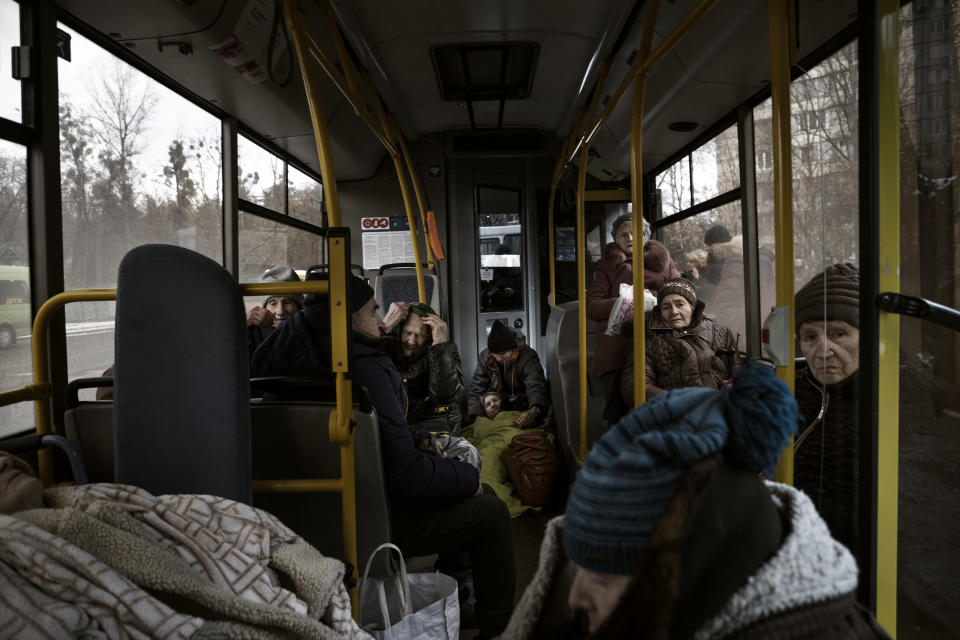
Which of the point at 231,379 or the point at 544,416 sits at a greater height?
the point at 231,379

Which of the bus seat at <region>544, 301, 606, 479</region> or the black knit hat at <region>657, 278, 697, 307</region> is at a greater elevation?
the black knit hat at <region>657, 278, 697, 307</region>

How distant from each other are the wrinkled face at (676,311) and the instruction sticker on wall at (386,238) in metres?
3.36

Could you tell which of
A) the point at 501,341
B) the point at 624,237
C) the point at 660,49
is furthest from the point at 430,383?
the point at 660,49

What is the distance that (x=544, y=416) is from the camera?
171 inches

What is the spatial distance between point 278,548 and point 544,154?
4.92 metres

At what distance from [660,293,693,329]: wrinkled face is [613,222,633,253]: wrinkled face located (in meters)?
0.87

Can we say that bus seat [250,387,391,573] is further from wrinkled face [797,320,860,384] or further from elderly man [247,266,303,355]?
elderly man [247,266,303,355]

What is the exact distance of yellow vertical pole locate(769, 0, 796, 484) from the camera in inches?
47.8

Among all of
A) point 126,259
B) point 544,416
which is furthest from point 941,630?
point 544,416

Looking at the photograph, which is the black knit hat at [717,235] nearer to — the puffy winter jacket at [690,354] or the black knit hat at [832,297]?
the puffy winter jacket at [690,354]

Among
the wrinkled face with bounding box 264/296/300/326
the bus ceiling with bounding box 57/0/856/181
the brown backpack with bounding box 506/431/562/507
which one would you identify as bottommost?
the brown backpack with bounding box 506/431/562/507

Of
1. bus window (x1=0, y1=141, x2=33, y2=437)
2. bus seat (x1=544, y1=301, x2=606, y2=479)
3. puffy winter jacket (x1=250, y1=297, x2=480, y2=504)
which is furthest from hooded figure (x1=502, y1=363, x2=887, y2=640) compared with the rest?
bus seat (x1=544, y1=301, x2=606, y2=479)

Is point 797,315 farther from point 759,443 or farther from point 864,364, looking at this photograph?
point 759,443

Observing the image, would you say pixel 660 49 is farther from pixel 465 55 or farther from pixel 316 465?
pixel 465 55
